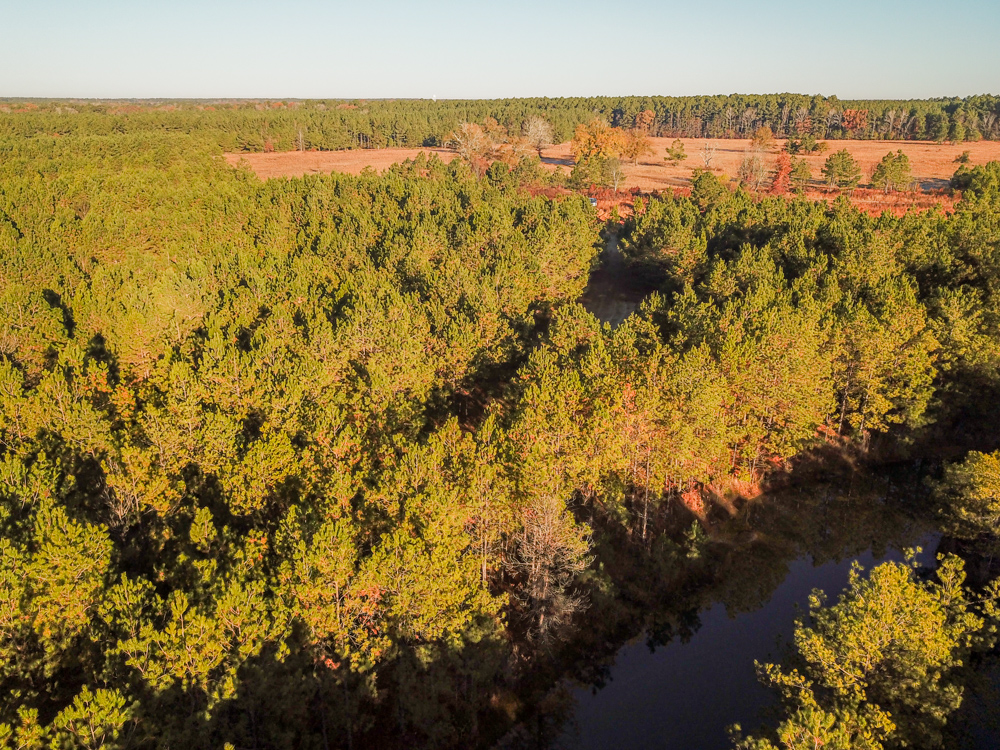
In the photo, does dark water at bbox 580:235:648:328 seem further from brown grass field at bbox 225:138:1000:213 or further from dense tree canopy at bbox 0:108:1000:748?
brown grass field at bbox 225:138:1000:213

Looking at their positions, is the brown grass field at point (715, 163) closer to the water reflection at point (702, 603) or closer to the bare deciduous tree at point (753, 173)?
the bare deciduous tree at point (753, 173)

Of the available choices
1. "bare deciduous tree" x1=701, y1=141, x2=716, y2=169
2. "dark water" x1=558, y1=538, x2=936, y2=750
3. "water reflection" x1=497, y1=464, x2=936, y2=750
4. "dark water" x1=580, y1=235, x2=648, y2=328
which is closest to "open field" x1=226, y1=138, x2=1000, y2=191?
"bare deciduous tree" x1=701, y1=141, x2=716, y2=169

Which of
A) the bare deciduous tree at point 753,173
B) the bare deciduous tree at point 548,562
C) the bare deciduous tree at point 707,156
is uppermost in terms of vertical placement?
the bare deciduous tree at point 707,156

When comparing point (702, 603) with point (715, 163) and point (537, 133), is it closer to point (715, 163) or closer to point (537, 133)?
point (715, 163)

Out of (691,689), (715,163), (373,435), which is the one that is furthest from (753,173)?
(691,689)

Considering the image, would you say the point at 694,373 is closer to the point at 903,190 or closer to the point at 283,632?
the point at 283,632

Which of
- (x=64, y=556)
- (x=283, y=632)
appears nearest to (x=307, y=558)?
(x=283, y=632)

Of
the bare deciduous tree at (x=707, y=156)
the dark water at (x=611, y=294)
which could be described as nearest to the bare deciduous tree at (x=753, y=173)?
the bare deciduous tree at (x=707, y=156)
